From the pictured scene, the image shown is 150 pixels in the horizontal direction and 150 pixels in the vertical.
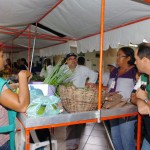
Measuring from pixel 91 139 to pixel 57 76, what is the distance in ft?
7.43

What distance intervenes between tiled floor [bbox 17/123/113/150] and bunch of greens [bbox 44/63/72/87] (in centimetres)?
179

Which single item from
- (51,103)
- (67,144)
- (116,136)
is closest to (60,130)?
(67,144)

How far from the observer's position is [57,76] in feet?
5.02

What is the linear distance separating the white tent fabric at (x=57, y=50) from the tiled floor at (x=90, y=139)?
7.87 ft

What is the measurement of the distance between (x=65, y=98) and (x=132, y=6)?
1.64 meters

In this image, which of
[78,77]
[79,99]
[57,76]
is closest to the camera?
[79,99]

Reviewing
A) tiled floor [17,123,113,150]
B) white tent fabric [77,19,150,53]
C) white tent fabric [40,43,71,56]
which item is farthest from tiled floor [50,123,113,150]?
white tent fabric [40,43,71,56]

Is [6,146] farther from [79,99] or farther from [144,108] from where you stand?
[144,108]

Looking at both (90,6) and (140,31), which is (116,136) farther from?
(90,6)

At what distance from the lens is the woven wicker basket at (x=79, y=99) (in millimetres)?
1255

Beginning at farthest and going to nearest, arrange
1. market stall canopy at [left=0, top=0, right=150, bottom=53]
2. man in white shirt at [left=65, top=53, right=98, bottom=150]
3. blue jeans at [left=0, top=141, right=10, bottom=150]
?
man in white shirt at [left=65, top=53, right=98, bottom=150], market stall canopy at [left=0, top=0, right=150, bottom=53], blue jeans at [left=0, top=141, right=10, bottom=150]

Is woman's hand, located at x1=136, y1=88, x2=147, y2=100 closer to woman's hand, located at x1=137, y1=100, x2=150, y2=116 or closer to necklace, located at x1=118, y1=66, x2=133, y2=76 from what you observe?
woman's hand, located at x1=137, y1=100, x2=150, y2=116

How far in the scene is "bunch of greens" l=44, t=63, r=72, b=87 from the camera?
4.98 ft

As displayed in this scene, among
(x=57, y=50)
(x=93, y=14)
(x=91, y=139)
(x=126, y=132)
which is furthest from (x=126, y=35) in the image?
(x=57, y=50)
